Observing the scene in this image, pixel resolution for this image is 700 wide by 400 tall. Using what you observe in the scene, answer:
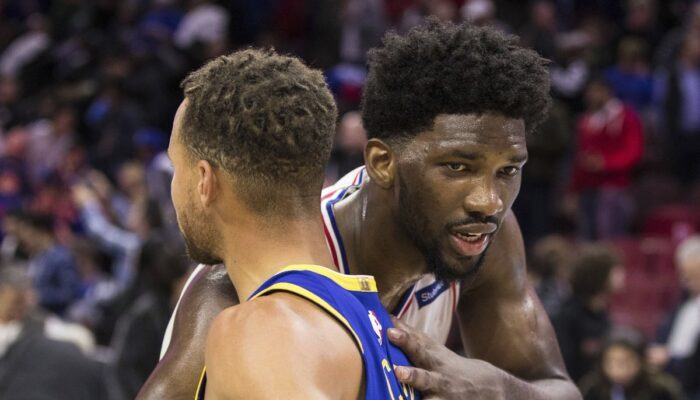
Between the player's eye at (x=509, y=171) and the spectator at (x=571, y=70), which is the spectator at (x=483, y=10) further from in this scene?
the player's eye at (x=509, y=171)

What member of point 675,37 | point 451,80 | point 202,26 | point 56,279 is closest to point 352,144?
point 56,279

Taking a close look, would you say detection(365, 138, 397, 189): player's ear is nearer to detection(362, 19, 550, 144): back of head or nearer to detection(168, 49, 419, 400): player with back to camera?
detection(362, 19, 550, 144): back of head

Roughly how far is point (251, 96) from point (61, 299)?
29.7 ft

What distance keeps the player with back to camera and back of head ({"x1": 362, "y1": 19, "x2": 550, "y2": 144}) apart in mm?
559

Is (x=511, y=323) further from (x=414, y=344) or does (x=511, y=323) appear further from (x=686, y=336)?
(x=686, y=336)

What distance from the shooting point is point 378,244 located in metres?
3.44

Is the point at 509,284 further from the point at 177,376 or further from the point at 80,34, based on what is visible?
the point at 80,34

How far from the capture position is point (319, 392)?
2.36 meters

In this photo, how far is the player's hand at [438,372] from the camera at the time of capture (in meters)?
2.81

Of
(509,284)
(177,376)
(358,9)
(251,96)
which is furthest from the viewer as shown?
(358,9)

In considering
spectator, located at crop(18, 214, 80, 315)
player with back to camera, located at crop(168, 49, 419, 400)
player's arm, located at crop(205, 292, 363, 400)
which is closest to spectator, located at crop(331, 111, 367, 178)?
spectator, located at crop(18, 214, 80, 315)

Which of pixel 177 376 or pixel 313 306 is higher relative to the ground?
pixel 313 306

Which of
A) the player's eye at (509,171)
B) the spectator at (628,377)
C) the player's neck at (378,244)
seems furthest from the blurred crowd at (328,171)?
the player's eye at (509,171)

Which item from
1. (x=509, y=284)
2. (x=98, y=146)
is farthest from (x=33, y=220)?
(x=509, y=284)
